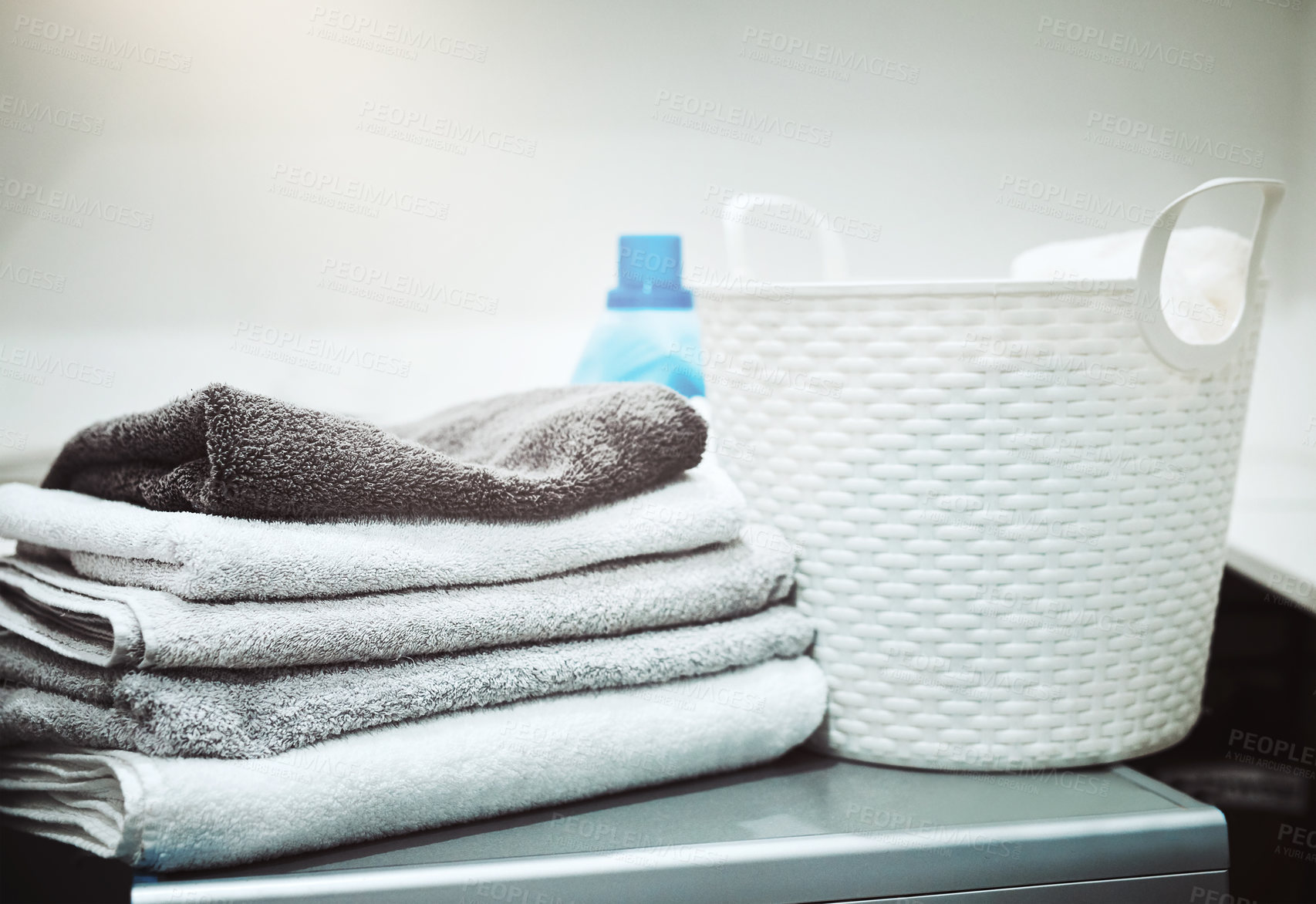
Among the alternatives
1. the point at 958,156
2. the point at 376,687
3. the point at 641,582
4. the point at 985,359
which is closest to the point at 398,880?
the point at 376,687

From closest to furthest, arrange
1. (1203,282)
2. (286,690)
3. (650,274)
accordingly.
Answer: (286,690) → (1203,282) → (650,274)

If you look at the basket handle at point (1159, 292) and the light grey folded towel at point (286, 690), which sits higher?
the basket handle at point (1159, 292)

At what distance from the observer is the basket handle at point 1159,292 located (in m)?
0.49

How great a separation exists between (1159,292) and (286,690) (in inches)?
18.9

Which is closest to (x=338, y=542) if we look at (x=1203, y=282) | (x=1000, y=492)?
(x=1000, y=492)

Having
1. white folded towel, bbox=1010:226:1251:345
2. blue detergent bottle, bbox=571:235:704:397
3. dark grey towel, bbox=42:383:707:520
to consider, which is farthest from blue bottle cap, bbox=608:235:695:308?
white folded towel, bbox=1010:226:1251:345

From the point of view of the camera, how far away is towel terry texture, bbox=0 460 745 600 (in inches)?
16.5

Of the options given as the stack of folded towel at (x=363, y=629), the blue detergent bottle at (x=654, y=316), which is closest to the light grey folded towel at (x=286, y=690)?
the stack of folded towel at (x=363, y=629)

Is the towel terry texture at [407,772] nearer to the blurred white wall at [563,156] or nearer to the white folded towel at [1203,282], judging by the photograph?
the white folded towel at [1203,282]

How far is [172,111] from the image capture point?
804 millimetres

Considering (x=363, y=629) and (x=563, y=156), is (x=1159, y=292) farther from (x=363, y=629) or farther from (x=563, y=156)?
(x=563, y=156)

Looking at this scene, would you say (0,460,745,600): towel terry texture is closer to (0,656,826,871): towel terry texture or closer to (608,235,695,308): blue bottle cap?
(0,656,826,871): towel terry texture

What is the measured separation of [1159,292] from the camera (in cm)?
50

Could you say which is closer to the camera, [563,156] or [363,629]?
[363,629]
